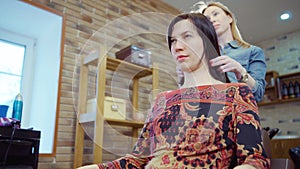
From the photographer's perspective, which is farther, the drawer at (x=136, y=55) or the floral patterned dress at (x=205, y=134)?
the drawer at (x=136, y=55)

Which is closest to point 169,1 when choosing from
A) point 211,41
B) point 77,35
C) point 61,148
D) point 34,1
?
point 77,35

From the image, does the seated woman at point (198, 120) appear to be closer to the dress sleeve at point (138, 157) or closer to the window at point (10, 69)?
the dress sleeve at point (138, 157)

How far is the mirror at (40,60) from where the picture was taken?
2219 millimetres

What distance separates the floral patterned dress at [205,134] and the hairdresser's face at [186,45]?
0.28ft

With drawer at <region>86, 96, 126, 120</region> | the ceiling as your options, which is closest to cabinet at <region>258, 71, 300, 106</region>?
the ceiling

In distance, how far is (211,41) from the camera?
91 centimetres

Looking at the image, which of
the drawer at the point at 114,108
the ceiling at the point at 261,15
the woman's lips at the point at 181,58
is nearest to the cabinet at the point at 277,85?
the ceiling at the point at 261,15

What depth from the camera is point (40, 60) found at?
8.04ft

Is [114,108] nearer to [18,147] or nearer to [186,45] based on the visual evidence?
[18,147]

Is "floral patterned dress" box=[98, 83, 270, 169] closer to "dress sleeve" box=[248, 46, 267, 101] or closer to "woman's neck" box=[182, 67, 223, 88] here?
"woman's neck" box=[182, 67, 223, 88]

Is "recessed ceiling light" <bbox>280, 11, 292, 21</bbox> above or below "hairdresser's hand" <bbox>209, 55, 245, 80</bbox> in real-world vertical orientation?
above

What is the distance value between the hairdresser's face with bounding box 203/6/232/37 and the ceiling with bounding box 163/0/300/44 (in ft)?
6.67

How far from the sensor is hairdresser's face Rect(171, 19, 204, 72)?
0.83 meters

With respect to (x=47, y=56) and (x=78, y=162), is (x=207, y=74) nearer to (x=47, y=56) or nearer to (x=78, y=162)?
(x=78, y=162)
